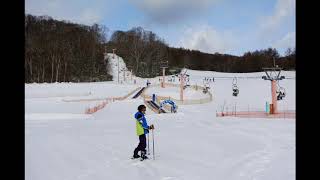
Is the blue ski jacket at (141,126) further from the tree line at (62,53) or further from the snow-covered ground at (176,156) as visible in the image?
the tree line at (62,53)

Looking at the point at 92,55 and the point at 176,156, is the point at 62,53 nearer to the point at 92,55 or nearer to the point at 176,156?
the point at 92,55

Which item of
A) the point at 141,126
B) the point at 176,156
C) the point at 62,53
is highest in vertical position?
the point at 62,53

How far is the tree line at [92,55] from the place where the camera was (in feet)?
243

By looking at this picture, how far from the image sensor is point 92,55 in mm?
84375

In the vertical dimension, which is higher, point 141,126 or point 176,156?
point 141,126

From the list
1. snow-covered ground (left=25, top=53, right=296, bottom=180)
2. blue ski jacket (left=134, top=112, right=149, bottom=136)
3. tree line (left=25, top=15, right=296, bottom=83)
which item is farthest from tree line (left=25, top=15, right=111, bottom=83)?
blue ski jacket (left=134, top=112, right=149, bottom=136)

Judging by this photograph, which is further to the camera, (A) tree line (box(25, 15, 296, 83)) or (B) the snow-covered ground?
(A) tree line (box(25, 15, 296, 83))

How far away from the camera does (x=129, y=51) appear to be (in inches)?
3797

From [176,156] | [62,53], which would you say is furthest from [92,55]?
[176,156]

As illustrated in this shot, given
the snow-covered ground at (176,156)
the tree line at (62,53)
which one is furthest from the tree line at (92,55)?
the snow-covered ground at (176,156)

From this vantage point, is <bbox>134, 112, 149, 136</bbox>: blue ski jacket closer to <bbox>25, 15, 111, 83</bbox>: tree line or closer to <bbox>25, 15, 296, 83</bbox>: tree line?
<bbox>25, 15, 296, 83</bbox>: tree line

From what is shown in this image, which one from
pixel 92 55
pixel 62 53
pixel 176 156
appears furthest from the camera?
pixel 92 55

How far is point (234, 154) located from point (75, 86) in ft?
167

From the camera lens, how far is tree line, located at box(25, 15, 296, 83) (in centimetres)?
7400
